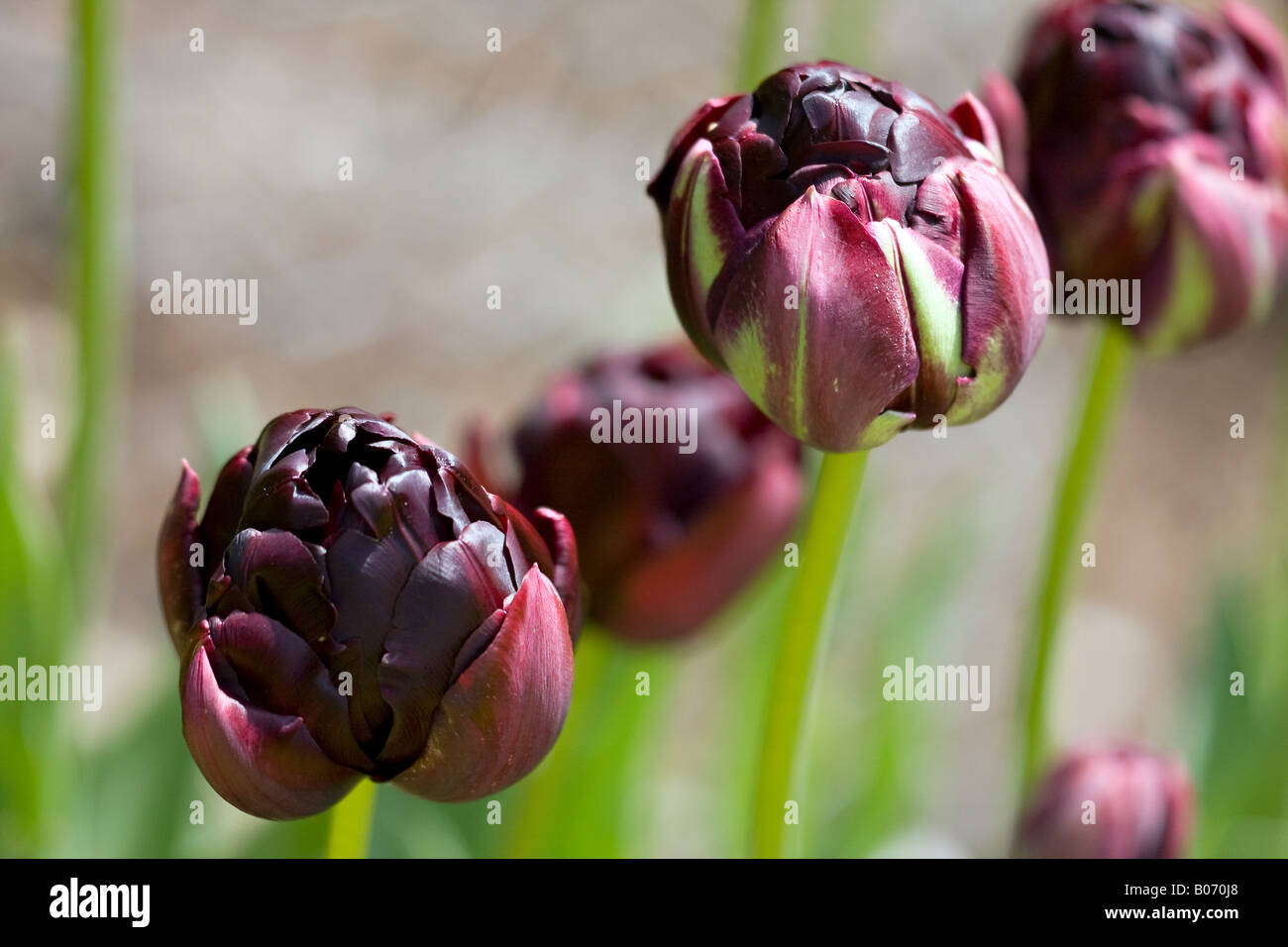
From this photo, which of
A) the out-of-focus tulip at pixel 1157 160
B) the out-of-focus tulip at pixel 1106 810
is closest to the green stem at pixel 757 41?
the out-of-focus tulip at pixel 1157 160

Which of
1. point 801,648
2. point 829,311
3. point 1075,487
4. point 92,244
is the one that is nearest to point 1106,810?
point 1075,487

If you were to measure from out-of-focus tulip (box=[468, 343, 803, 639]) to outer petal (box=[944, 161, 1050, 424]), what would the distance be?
274 mm

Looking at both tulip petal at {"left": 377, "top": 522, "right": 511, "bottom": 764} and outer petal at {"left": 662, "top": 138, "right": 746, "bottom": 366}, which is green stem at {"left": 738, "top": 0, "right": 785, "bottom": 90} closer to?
outer petal at {"left": 662, "top": 138, "right": 746, "bottom": 366}

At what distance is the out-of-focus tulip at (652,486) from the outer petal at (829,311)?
0.27m

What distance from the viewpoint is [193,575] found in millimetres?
443

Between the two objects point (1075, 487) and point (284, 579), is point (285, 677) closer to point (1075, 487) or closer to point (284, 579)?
point (284, 579)

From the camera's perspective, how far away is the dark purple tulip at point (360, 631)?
0.40 m

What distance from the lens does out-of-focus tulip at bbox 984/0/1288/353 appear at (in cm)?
63

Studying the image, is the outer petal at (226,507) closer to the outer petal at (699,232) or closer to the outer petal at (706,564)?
the outer petal at (699,232)

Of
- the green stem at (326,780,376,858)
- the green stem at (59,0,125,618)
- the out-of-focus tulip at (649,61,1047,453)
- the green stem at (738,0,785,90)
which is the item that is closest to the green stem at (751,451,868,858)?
the out-of-focus tulip at (649,61,1047,453)

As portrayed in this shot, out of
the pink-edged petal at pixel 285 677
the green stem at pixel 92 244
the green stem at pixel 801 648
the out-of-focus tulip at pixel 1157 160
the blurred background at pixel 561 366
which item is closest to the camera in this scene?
the pink-edged petal at pixel 285 677

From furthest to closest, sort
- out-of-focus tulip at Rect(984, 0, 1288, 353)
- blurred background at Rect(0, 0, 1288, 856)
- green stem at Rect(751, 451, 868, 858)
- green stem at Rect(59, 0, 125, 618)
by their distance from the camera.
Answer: blurred background at Rect(0, 0, 1288, 856) → green stem at Rect(59, 0, 125, 618) → out-of-focus tulip at Rect(984, 0, 1288, 353) → green stem at Rect(751, 451, 868, 858)
